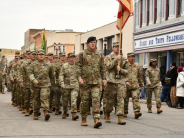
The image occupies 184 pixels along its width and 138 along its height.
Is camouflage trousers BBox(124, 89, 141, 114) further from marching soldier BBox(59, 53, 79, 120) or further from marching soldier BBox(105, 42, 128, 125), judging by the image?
marching soldier BBox(59, 53, 79, 120)

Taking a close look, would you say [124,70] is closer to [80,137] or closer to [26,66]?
[80,137]

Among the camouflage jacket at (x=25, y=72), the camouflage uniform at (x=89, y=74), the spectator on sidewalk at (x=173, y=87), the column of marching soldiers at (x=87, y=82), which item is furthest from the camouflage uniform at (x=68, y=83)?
the spectator on sidewalk at (x=173, y=87)

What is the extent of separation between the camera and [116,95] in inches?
388

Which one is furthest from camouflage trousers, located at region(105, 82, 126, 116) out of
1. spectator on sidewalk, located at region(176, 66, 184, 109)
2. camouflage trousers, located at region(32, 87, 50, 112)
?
spectator on sidewalk, located at region(176, 66, 184, 109)

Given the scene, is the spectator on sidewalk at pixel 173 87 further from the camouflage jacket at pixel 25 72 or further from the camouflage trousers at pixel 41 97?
the camouflage trousers at pixel 41 97

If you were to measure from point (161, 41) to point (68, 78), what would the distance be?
16480mm

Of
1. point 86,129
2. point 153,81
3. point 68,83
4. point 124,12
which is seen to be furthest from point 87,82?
point 153,81

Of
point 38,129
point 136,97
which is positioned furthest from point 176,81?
point 38,129

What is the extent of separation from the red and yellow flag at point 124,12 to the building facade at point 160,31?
13.2 metres

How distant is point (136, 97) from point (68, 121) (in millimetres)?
2472

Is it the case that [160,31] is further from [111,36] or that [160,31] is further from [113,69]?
[113,69]

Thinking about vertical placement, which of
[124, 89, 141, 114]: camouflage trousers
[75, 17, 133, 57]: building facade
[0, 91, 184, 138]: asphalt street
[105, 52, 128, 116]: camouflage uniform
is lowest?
[0, 91, 184, 138]: asphalt street

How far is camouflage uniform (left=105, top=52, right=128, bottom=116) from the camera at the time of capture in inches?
383

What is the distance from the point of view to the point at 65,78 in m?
11.4
